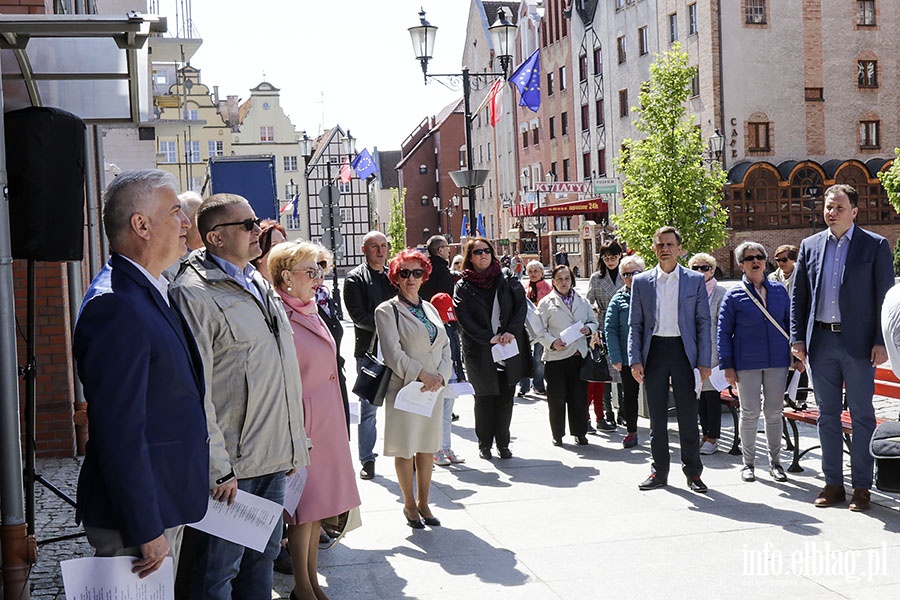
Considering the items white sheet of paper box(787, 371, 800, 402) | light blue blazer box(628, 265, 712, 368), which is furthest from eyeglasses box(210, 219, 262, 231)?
white sheet of paper box(787, 371, 800, 402)

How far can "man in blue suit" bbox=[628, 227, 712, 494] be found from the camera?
26.8ft

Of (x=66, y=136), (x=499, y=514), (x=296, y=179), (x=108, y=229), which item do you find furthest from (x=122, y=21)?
(x=296, y=179)

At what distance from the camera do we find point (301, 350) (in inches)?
215

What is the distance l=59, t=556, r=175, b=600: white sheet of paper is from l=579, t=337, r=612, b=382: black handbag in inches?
306

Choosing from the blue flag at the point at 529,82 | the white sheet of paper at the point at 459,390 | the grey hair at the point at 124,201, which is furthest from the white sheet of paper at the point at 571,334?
the blue flag at the point at 529,82

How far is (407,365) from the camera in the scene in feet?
23.9

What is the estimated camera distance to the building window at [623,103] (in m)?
52.7

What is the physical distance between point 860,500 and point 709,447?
104 inches

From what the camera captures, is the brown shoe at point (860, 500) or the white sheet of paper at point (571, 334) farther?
the white sheet of paper at point (571, 334)

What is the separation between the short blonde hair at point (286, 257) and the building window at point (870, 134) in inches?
1823

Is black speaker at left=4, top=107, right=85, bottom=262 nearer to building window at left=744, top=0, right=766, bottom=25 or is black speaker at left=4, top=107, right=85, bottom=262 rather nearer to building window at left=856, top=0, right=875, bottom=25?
building window at left=744, top=0, right=766, bottom=25

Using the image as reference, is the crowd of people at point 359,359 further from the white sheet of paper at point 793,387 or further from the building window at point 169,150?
the building window at point 169,150

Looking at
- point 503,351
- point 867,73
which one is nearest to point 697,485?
point 503,351

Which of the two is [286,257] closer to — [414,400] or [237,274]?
[237,274]
